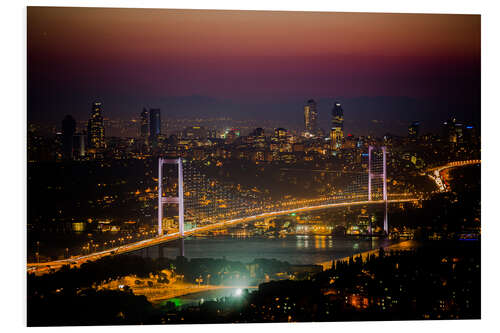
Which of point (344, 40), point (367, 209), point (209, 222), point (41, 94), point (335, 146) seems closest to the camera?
point (41, 94)

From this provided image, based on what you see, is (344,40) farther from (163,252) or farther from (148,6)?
(163,252)

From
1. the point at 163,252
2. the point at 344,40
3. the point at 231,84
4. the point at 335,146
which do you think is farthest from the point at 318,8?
the point at 163,252

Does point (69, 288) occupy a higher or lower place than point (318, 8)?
lower

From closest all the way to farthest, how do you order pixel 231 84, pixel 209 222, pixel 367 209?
pixel 231 84 < pixel 209 222 < pixel 367 209

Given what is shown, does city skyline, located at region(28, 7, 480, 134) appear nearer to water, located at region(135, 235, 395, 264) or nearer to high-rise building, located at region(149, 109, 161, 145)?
high-rise building, located at region(149, 109, 161, 145)

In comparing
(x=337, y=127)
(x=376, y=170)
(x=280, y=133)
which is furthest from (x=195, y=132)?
(x=376, y=170)

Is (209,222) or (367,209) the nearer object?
(209,222)
